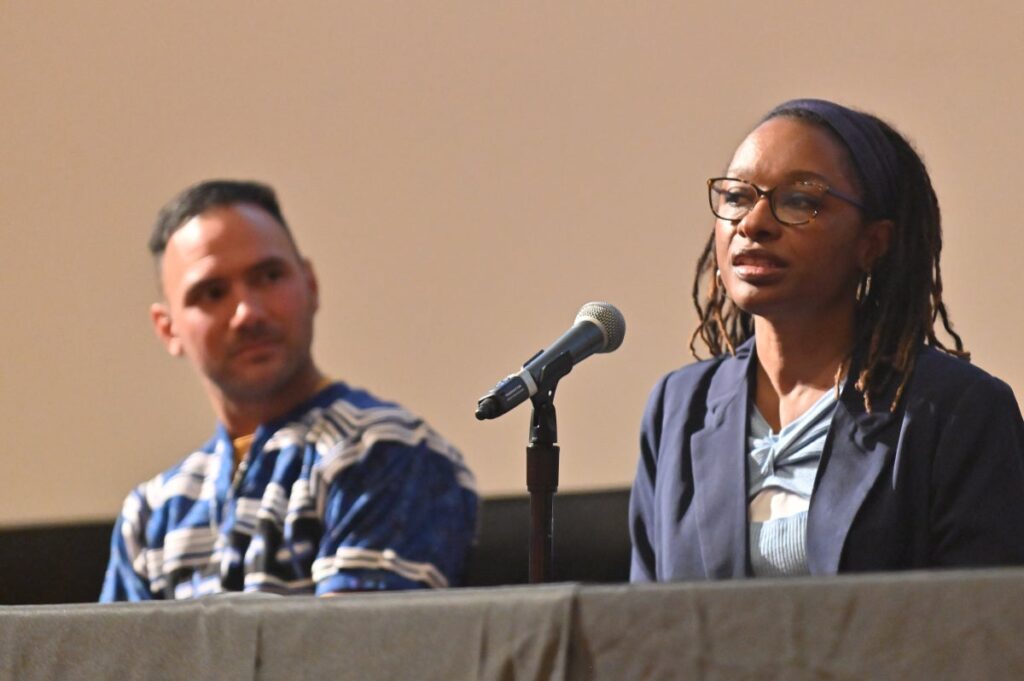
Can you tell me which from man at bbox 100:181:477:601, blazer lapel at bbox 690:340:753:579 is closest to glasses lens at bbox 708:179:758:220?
blazer lapel at bbox 690:340:753:579

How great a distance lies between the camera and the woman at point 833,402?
192cm

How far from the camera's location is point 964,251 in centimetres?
267

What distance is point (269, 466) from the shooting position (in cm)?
263

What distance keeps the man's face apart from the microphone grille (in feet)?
3.47

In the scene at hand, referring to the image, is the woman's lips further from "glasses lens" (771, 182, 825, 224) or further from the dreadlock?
the dreadlock

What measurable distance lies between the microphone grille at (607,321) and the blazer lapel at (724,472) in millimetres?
375

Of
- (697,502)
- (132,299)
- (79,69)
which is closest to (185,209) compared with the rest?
(132,299)

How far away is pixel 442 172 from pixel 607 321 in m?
1.48

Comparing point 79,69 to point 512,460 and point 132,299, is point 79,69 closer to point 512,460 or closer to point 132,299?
point 132,299

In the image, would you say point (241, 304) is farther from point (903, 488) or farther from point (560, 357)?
point (903, 488)

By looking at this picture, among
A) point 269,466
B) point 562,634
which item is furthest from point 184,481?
point 562,634

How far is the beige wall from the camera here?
272 centimetres

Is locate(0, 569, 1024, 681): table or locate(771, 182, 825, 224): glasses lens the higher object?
locate(771, 182, 825, 224): glasses lens

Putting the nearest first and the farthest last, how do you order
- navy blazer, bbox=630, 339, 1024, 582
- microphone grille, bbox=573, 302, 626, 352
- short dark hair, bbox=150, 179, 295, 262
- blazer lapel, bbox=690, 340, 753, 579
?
microphone grille, bbox=573, 302, 626, 352
navy blazer, bbox=630, 339, 1024, 582
blazer lapel, bbox=690, 340, 753, 579
short dark hair, bbox=150, 179, 295, 262
